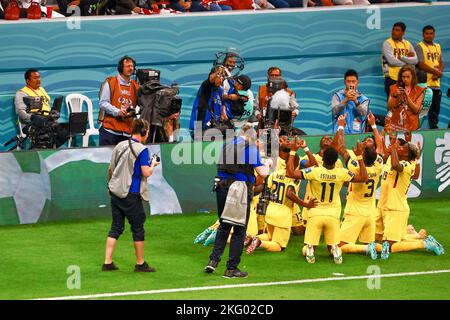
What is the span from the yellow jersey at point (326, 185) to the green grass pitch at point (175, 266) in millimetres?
732

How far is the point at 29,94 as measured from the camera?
23.0m

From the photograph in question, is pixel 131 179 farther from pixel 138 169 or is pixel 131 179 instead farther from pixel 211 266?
pixel 211 266

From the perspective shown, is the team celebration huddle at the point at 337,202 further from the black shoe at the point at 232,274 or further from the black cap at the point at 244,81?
the black cap at the point at 244,81

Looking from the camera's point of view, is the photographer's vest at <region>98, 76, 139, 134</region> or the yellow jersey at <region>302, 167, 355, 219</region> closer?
the yellow jersey at <region>302, 167, 355, 219</region>

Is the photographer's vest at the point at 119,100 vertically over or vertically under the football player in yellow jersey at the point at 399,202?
over

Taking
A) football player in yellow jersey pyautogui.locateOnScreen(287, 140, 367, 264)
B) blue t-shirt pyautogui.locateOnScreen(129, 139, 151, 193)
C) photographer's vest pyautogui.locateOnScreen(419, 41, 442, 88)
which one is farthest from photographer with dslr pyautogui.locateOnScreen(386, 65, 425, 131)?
blue t-shirt pyautogui.locateOnScreen(129, 139, 151, 193)

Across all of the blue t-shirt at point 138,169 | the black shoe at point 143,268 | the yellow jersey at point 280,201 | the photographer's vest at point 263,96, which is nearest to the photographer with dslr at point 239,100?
the photographer's vest at point 263,96

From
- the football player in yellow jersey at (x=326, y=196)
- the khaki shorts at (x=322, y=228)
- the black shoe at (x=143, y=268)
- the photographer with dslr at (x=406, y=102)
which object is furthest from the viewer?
the photographer with dslr at (x=406, y=102)

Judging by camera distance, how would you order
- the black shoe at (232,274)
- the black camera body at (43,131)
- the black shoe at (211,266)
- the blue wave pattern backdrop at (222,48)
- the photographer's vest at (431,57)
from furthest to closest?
the photographer's vest at (431,57) → the blue wave pattern backdrop at (222,48) → the black camera body at (43,131) → the black shoe at (211,266) → the black shoe at (232,274)

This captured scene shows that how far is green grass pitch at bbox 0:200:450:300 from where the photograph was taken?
16.0 metres

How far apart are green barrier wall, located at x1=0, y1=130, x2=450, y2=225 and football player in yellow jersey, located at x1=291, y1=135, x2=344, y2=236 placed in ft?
6.32

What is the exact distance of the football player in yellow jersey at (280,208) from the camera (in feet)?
60.8
